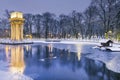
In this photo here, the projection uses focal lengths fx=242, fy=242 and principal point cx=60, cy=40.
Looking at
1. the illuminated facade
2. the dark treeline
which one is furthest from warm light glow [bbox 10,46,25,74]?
the dark treeline

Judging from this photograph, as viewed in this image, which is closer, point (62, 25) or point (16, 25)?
point (16, 25)

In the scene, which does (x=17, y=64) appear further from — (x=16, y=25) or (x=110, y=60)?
(x=16, y=25)

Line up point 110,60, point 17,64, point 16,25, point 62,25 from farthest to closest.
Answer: point 62,25 < point 16,25 < point 110,60 < point 17,64

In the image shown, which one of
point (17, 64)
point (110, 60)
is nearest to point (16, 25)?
point (110, 60)

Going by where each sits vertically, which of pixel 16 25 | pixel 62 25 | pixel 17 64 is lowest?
pixel 17 64

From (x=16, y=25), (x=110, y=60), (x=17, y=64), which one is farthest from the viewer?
(x=16, y=25)

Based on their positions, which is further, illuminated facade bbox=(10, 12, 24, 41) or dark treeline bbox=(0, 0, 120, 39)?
dark treeline bbox=(0, 0, 120, 39)

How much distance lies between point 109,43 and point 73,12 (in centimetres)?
5651

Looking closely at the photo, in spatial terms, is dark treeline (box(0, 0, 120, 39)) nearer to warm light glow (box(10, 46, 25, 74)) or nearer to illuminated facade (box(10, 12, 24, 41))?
illuminated facade (box(10, 12, 24, 41))

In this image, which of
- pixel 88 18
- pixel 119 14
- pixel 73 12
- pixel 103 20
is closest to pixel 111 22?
pixel 103 20

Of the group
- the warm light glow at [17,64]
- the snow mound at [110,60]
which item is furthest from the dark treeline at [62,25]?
the warm light glow at [17,64]

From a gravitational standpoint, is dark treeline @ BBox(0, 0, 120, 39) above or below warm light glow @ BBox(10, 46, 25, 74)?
above

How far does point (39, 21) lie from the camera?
102 metres

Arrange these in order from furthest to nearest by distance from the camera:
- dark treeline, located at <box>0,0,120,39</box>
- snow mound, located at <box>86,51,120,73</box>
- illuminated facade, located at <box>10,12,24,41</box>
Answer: dark treeline, located at <box>0,0,120,39</box> → illuminated facade, located at <box>10,12,24,41</box> → snow mound, located at <box>86,51,120,73</box>
